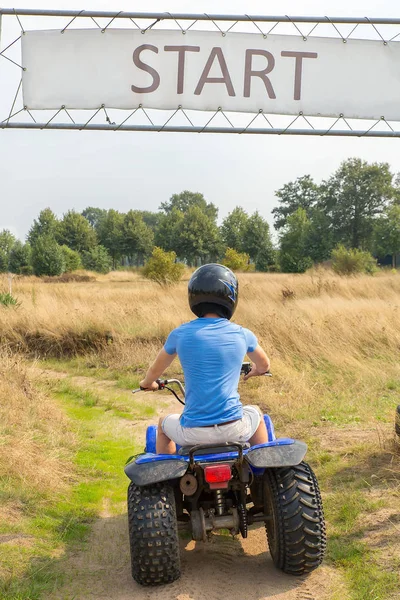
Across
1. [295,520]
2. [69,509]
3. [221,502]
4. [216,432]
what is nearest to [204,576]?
[221,502]

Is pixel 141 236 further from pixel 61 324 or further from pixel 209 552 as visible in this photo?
pixel 209 552

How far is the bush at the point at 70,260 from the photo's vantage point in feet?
157

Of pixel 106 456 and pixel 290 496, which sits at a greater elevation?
pixel 290 496

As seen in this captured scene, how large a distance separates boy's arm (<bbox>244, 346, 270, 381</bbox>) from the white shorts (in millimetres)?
282

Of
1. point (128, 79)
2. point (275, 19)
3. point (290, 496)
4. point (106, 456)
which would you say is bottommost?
point (106, 456)

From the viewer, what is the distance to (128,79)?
17.1 feet

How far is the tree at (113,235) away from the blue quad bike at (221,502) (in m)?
56.8

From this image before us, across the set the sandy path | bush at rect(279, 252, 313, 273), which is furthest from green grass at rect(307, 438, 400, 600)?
bush at rect(279, 252, 313, 273)

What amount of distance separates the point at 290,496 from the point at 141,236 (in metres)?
56.7

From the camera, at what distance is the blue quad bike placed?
3295mm

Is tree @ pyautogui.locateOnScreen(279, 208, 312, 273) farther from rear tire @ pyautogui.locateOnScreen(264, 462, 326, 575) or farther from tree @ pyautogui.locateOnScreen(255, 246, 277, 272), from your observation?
rear tire @ pyautogui.locateOnScreen(264, 462, 326, 575)

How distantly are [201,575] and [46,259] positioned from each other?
131 feet

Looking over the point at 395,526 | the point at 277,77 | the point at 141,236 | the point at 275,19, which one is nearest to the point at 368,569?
the point at 395,526

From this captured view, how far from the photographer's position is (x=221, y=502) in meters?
3.45
